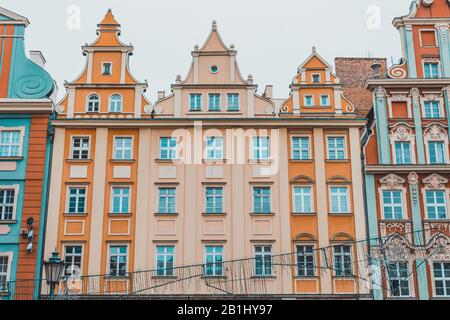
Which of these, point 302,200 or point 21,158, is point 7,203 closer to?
point 21,158

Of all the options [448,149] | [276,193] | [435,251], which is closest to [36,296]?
[276,193]

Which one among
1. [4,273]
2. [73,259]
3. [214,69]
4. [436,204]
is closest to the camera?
[4,273]

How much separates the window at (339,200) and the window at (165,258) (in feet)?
16.4

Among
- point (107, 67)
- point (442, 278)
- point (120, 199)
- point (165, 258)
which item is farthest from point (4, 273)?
point (442, 278)

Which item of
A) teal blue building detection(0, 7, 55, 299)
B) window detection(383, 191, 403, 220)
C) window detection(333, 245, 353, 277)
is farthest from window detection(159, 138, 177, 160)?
window detection(383, 191, 403, 220)

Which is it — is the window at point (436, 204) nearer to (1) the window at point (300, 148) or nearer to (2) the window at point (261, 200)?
(1) the window at point (300, 148)

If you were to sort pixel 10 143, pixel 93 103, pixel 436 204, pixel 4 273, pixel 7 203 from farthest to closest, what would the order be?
pixel 93 103 → pixel 10 143 → pixel 436 204 → pixel 7 203 → pixel 4 273

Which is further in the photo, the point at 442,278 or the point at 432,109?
the point at 432,109

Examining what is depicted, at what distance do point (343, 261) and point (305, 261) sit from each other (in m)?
1.12

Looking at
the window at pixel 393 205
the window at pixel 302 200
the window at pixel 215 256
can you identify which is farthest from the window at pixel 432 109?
the window at pixel 215 256

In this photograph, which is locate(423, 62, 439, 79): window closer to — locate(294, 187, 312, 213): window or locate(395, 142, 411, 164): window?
locate(395, 142, 411, 164): window

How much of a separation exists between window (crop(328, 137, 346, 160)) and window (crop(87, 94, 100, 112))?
7.41 meters

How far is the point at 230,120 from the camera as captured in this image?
21.4m

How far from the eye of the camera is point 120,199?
20.8 m
